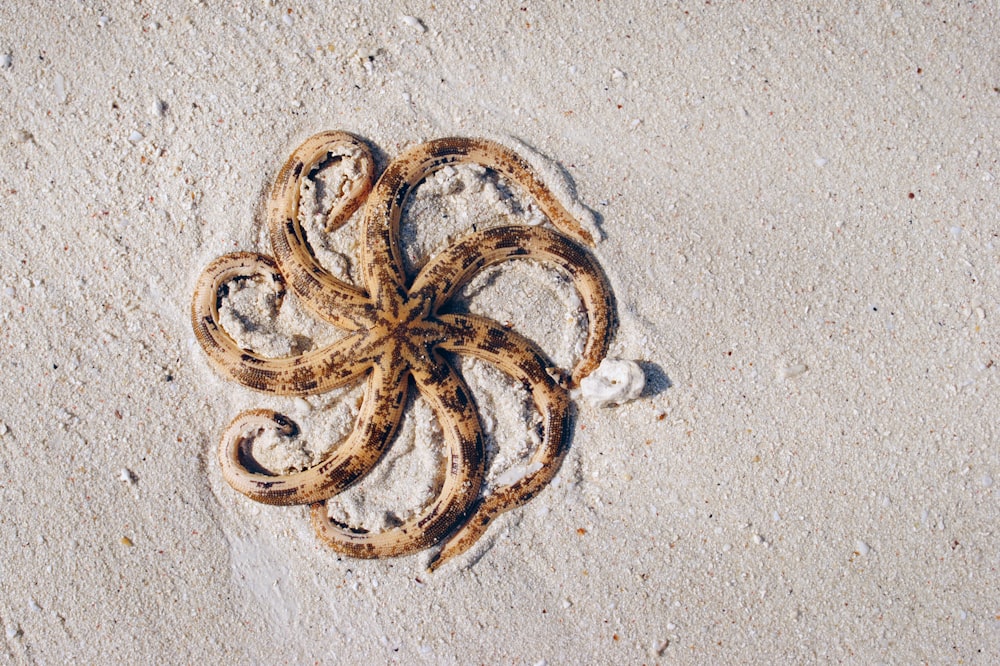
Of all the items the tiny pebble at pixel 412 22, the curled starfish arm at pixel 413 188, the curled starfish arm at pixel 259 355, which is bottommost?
the curled starfish arm at pixel 259 355

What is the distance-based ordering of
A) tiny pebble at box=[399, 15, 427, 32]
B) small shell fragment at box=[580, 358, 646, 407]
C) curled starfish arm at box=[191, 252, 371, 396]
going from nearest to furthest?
curled starfish arm at box=[191, 252, 371, 396] < small shell fragment at box=[580, 358, 646, 407] < tiny pebble at box=[399, 15, 427, 32]

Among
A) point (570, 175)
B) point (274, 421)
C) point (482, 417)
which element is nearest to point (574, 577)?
point (482, 417)

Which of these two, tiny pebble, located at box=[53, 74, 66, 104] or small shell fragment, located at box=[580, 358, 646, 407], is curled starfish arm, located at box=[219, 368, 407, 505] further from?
tiny pebble, located at box=[53, 74, 66, 104]

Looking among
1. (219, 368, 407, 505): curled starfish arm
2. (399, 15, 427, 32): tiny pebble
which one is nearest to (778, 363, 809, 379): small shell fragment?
(219, 368, 407, 505): curled starfish arm

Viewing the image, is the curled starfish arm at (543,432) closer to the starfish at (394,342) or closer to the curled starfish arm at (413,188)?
the starfish at (394,342)

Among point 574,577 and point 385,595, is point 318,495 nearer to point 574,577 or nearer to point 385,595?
point 385,595

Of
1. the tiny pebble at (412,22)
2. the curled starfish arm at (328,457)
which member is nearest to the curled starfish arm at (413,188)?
the curled starfish arm at (328,457)

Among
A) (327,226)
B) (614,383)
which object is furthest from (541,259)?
(327,226)
